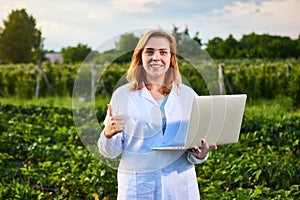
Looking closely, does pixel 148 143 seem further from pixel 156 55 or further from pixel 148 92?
pixel 156 55

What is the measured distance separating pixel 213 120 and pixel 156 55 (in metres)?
0.32

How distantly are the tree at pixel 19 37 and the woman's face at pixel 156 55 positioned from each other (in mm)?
34272

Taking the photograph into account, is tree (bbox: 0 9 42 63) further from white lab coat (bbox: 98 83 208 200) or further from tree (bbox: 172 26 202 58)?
tree (bbox: 172 26 202 58)

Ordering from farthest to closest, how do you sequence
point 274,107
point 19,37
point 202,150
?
point 19,37
point 274,107
point 202,150

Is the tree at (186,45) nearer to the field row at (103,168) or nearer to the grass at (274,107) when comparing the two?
the field row at (103,168)

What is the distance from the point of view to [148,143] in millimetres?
1852

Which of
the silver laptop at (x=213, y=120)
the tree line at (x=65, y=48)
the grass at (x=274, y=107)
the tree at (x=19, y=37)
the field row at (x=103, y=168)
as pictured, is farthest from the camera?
the tree at (x=19, y=37)

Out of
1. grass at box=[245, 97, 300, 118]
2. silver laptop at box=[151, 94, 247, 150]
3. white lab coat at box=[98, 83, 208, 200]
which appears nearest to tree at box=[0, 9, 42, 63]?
grass at box=[245, 97, 300, 118]

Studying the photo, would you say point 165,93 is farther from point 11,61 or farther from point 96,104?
point 11,61

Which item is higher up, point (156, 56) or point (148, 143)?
point (156, 56)

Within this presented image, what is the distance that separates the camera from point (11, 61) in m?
35.8

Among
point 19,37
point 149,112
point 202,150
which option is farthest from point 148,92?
point 19,37

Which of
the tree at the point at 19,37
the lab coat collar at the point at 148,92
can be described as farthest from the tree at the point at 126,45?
the tree at the point at 19,37

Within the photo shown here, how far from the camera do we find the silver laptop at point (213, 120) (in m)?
1.78
